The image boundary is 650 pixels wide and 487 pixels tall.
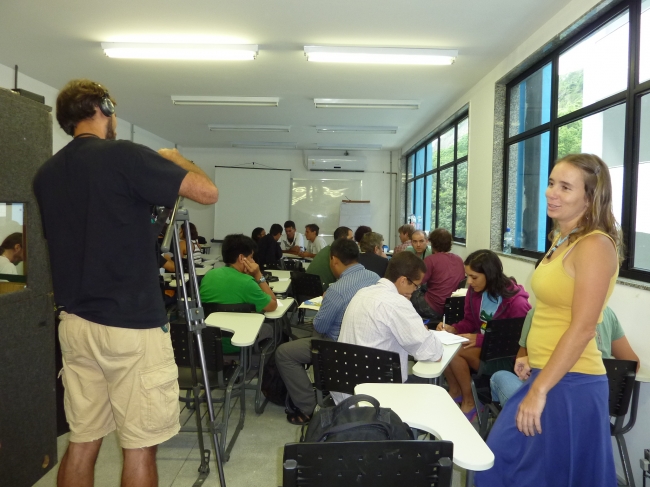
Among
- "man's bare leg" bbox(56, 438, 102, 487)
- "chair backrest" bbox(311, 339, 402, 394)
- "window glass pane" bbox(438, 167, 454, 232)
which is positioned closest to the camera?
"man's bare leg" bbox(56, 438, 102, 487)

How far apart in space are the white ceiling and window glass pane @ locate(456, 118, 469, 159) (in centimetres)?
39

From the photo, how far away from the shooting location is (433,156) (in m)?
8.90

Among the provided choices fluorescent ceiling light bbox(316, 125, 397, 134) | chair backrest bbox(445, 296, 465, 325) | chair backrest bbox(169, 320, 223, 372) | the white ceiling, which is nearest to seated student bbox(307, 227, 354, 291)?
chair backrest bbox(445, 296, 465, 325)

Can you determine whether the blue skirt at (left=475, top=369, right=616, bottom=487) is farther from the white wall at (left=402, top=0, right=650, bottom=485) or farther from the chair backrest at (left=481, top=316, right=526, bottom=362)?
the white wall at (left=402, top=0, right=650, bottom=485)

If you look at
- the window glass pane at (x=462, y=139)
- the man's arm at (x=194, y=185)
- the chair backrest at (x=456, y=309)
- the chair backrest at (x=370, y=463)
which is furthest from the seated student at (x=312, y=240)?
the chair backrest at (x=370, y=463)

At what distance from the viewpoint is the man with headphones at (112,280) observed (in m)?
1.37

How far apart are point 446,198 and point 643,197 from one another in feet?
16.0

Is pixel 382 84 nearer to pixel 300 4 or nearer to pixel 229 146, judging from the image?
pixel 300 4

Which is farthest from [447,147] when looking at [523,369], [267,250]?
[523,369]

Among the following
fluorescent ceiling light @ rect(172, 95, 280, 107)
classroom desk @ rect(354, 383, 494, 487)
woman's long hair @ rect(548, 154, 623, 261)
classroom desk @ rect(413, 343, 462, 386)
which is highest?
fluorescent ceiling light @ rect(172, 95, 280, 107)

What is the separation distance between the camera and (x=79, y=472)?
147 centimetres

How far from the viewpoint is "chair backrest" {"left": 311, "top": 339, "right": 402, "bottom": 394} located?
217 centimetres

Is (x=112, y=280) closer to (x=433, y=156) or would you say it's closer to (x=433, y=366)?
(x=433, y=366)

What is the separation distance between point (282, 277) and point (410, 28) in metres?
2.89
